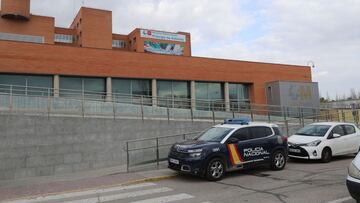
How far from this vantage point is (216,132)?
11781 mm

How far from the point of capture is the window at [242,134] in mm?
11500

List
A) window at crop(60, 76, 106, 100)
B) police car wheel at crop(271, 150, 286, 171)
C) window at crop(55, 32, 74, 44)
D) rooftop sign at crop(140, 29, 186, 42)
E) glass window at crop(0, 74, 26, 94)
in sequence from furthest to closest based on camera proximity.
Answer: rooftop sign at crop(140, 29, 186, 42) < window at crop(55, 32, 74, 44) < window at crop(60, 76, 106, 100) < glass window at crop(0, 74, 26, 94) < police car wheel at crop(271, 150, 286, 171)

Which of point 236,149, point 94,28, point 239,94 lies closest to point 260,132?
point 236,149

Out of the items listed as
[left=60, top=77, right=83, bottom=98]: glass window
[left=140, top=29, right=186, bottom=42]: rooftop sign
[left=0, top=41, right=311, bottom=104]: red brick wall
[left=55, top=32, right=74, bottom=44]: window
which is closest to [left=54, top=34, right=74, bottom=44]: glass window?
[left=55, top=32, right=74, bottom=44]: window

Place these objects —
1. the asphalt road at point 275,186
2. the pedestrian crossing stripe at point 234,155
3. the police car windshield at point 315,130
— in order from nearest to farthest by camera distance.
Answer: the asphalt road at point 275,186 → the pedestrian crossing stripe at point 234,155 → the police car windshield at point 315,130

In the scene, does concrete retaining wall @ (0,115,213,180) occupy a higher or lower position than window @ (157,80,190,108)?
lower

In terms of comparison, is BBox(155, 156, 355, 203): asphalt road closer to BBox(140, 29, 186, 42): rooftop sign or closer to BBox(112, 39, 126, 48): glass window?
Answer: BBox(140, 29, 186, 42): rooftop sign

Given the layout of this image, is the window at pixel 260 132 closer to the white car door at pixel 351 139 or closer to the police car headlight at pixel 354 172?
the white car door at pixel 351 139

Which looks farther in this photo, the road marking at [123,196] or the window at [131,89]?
the window at [131,89]

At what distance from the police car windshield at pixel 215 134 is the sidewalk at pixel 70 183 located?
1.62m

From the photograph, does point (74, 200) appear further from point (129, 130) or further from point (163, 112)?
point (163, 112)

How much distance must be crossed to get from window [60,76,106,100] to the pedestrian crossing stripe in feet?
46.2

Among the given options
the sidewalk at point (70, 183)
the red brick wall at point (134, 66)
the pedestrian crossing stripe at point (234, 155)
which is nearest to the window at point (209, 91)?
the red brick wall at point (134, 66)

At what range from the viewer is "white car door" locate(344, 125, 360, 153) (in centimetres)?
1467
